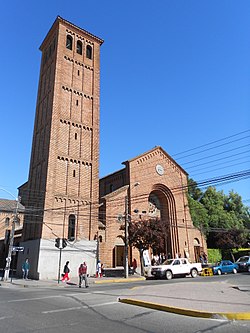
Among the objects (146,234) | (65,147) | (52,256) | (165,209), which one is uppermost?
(65,147)

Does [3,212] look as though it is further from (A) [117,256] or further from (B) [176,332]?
(B) [176,332]

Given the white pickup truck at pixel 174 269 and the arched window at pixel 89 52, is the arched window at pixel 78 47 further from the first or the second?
the white pickup truck at pixel 174 269

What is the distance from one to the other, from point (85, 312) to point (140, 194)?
91.6 feet

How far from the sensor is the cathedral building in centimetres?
2617

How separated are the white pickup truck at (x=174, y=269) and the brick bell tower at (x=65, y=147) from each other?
7.66 meters

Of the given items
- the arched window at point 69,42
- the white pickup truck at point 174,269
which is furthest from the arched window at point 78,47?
the white pickup truck at point 174,269

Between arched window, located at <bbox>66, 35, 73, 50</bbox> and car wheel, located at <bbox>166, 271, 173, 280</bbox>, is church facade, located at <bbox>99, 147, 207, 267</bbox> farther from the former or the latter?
arched window, located at <bbox>66, 35, 73, 50</bbox>

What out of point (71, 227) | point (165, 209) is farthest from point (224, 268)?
point (71, 227)

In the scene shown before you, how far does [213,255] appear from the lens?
42.2 meters

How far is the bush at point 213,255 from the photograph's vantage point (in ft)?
136

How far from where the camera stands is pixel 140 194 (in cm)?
3584

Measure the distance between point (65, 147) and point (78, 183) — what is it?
12.9ft

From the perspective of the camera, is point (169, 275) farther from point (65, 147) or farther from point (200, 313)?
point (200, 313)

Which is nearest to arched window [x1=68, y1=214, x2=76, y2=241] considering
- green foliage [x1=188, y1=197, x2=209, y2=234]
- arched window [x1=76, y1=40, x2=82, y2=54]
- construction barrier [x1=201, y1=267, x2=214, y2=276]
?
construction barrier [x1=201, y1=267, x2=214, y2=276]
